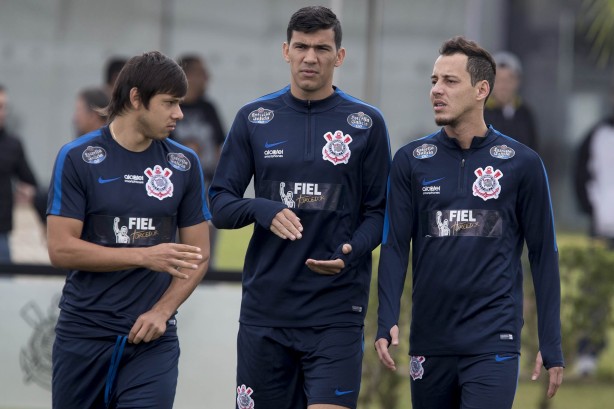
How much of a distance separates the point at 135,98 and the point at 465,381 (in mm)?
1854

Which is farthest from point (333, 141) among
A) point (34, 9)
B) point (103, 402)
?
point (34, 9)

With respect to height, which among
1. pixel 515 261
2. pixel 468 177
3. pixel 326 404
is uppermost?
pixel 468 177

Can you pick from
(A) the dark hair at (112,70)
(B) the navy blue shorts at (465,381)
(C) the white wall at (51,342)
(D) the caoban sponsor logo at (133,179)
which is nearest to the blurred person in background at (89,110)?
(A) the dark hair at (112,70)

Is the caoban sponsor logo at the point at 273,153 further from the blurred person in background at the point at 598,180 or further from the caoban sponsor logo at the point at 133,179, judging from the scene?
the blurred person in background at the point at 598,180

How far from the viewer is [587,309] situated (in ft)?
32.8

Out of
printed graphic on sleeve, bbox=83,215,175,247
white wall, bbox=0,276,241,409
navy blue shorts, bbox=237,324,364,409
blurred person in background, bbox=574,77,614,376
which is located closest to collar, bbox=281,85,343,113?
printed graphic on sleeve, bbox=83,215,175,247

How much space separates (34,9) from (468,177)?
21.3 feet

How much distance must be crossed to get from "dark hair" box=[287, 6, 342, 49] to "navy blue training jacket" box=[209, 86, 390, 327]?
312mm

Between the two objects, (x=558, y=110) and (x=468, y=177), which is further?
(x=558, y=110)

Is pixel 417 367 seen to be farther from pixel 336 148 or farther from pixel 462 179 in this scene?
pixel 336 148

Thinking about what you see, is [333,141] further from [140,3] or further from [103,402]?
[140,3]

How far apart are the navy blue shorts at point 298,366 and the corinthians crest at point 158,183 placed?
76 centimetres

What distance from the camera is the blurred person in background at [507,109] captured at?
1041 centimetres

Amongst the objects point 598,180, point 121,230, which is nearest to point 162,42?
point 598,180
